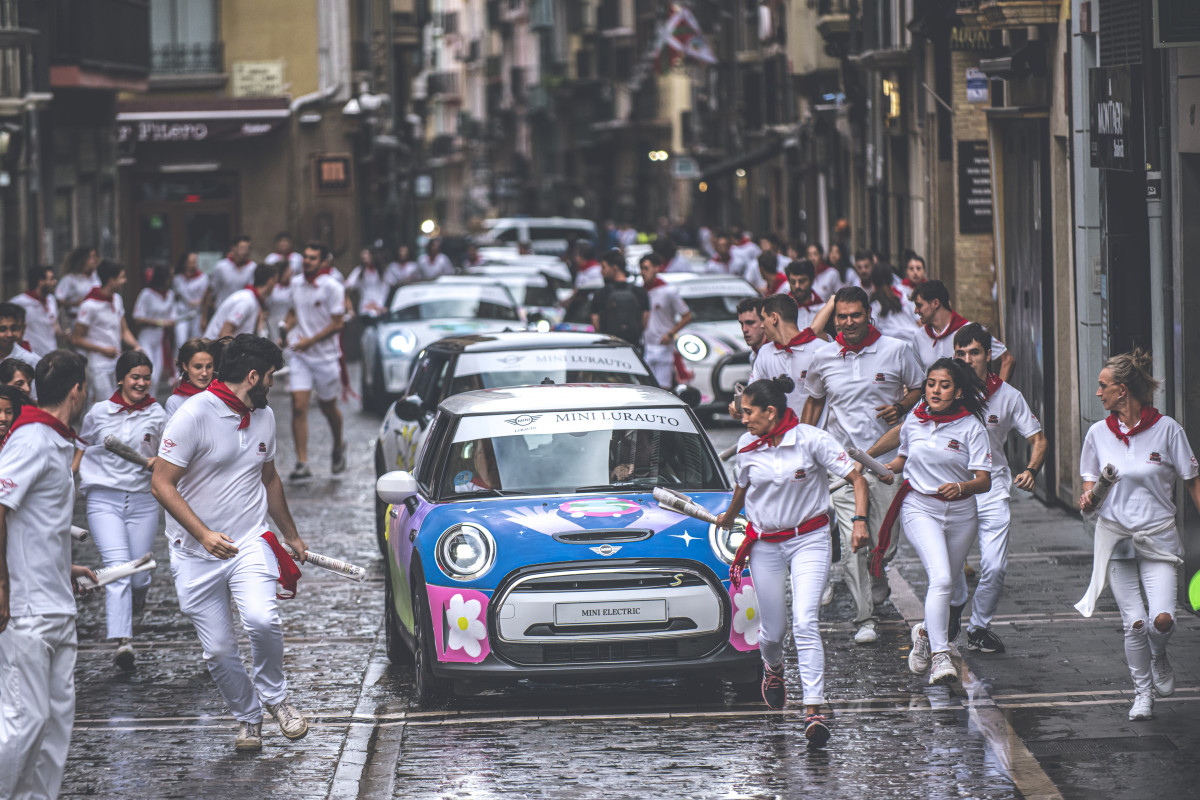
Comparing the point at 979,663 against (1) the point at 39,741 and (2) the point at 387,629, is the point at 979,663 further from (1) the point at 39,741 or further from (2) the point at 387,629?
(1) the point at 39,741

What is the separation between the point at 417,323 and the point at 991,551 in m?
15.0

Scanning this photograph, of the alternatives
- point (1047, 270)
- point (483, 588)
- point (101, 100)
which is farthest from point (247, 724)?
point (101, 100)

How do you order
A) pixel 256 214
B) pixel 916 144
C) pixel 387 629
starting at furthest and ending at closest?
A: pixel 256 214
pixel 916 144
pixel 387 629

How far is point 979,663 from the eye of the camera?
10.1m

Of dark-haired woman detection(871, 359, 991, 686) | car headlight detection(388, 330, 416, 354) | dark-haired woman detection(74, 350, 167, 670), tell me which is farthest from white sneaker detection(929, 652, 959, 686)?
car headlight detection(388, 330, 416, 354)

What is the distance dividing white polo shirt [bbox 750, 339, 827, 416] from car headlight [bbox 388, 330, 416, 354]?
12.3 m

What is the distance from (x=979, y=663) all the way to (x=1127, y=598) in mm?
1340

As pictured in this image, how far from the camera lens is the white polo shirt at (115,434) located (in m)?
10.9

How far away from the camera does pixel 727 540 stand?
9.21 m

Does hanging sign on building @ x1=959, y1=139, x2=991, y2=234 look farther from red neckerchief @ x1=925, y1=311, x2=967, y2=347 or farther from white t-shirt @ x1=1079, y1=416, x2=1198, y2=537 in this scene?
white t-shirt @ x1=1079, y1=416, x2=1198, y2=537

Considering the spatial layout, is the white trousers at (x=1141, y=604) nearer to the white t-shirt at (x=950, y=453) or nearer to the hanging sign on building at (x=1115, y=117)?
the white t-shirt at (x=950, y=453)

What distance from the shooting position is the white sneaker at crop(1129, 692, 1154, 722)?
8.70 metres

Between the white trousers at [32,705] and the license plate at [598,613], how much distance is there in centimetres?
249

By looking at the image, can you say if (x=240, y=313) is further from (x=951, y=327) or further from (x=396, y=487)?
(x=396, y=487)
